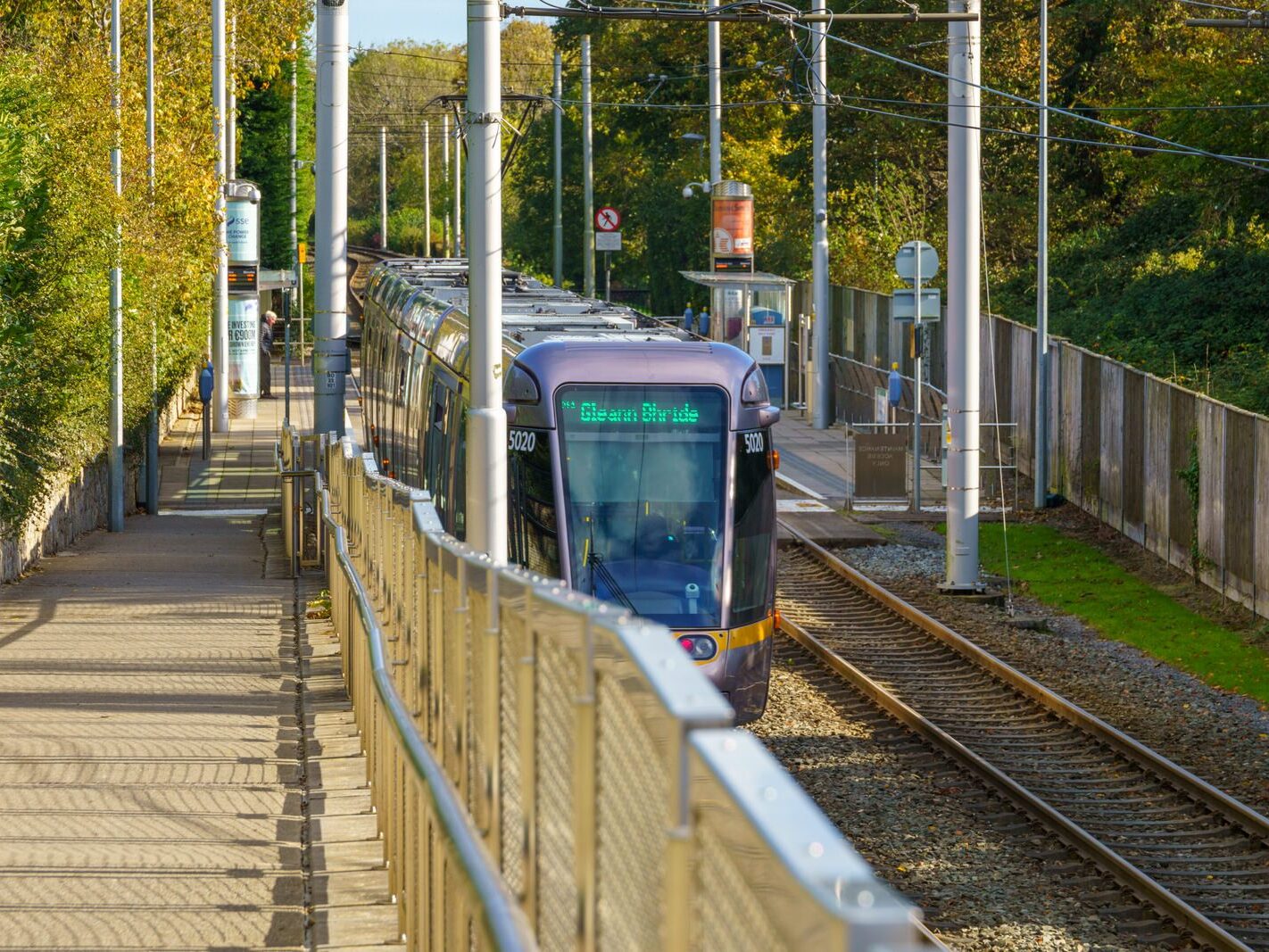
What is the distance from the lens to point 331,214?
20.6 metres

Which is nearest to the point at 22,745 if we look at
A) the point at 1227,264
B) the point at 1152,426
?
the point at 1152,426

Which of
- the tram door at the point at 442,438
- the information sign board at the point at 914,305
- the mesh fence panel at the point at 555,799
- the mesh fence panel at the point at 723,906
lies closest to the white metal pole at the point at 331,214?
the tram door at the point at 442,438

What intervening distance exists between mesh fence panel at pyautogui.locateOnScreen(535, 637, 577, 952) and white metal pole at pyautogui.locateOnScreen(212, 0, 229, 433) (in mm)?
33925

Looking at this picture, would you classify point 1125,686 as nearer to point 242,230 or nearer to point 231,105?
point 242,230

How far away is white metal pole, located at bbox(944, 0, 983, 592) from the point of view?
21.2 meters

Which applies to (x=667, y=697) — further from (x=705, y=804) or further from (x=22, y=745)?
(x=22, y=745)

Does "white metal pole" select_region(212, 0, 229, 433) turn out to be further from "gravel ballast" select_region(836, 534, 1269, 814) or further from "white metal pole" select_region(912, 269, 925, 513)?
"gravel ballast" select_region(836, 534, 1269, 814)

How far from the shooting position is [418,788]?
6.62m

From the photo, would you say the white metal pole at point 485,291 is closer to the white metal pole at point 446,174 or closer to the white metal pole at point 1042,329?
the white metal pole at point 1042,329

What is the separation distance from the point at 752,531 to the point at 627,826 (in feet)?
35.5

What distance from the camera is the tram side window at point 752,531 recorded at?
13.9m

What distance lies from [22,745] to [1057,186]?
130ft

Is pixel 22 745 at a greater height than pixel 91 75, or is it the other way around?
pixel 91 75

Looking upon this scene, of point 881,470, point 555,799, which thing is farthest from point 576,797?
point 881,470
